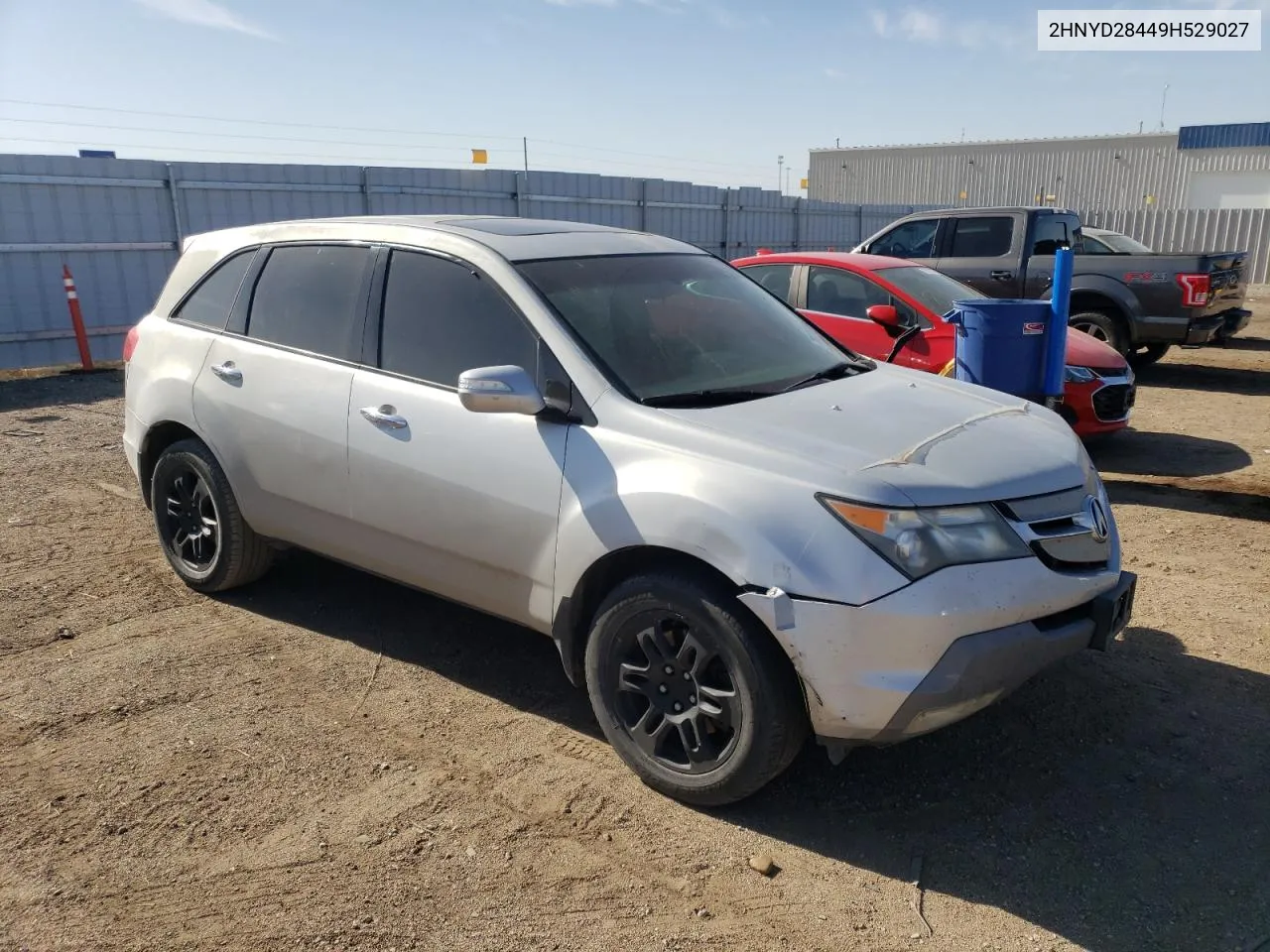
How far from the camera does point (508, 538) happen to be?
3.53m

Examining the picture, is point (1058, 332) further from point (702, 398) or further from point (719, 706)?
point (719, 706)

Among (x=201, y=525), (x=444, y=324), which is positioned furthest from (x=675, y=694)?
(x=201, y=525)

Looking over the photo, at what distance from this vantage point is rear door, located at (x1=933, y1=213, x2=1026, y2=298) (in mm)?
11547

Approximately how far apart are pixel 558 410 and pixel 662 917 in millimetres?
1599

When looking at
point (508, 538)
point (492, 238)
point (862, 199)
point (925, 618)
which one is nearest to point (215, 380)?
point (492, 238)

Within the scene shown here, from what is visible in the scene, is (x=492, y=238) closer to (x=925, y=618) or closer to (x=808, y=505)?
(x=808, y=505)

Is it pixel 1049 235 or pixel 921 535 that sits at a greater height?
pixel 1049 235

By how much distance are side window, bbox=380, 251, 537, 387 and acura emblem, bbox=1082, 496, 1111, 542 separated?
1.91m

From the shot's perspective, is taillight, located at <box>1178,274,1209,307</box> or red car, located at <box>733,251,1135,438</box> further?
taillight, located at <box>1178,274,1209,307</box>

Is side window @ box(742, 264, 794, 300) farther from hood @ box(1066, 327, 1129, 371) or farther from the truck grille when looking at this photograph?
the truck grille

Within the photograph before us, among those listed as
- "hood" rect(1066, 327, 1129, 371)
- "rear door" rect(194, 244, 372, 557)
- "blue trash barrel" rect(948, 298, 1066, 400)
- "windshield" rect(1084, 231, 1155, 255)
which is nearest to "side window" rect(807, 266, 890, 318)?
"hood" rect(1066, 327, 1129, 371)

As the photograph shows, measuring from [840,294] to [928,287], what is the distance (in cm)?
69

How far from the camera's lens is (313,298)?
4371 millimetres

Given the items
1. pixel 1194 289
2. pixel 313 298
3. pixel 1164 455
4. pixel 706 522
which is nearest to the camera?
pixel 706 522
